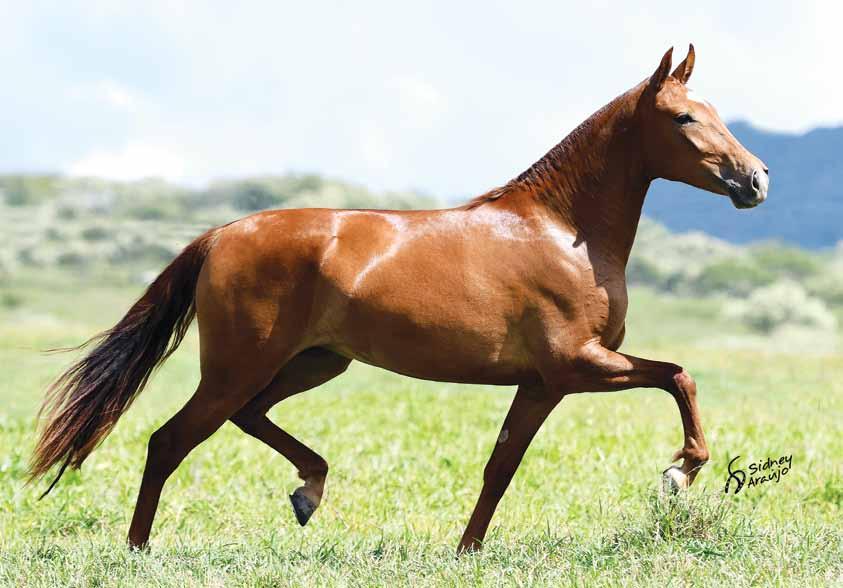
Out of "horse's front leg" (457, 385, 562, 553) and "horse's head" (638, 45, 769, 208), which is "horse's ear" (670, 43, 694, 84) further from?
"horse's front leg" (457, 385, 562, 553)

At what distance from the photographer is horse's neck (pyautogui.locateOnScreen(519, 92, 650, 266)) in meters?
4.98

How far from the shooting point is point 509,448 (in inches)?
198

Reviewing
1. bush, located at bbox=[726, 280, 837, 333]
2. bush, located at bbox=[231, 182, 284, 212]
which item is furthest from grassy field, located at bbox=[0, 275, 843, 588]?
bush, located at bbox=[726, 280, 837, 333]

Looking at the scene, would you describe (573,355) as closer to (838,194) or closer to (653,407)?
(653,407)

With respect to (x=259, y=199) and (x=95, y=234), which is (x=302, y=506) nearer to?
(x=259, y=199)

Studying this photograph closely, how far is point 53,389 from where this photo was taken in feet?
17.7

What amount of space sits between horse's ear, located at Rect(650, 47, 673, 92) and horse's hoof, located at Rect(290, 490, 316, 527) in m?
2.60

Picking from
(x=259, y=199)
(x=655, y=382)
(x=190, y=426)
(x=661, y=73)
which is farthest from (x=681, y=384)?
(x=259, y=199)

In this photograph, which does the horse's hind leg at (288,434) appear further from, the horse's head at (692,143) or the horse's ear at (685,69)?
the horse's ear at (685,69)

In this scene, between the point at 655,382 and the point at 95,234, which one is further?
the point at 95,234

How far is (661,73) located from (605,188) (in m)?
0.59

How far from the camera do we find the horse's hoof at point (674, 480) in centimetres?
459

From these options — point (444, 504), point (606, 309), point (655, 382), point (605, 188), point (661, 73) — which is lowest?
point (444, 504)
